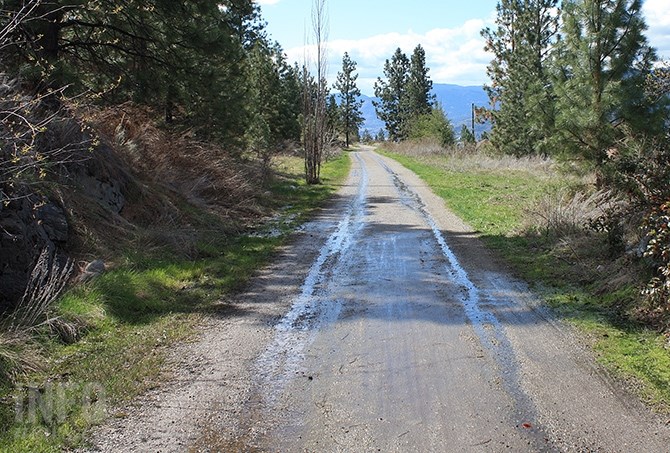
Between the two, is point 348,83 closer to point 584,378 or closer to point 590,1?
point 590,1

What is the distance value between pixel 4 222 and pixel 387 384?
14.9 feet

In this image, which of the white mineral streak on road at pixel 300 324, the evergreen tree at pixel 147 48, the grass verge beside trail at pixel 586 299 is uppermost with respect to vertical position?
the evergreen tree at pixel 147 48

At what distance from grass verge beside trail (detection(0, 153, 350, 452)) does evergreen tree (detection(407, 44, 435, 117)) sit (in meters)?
77.7

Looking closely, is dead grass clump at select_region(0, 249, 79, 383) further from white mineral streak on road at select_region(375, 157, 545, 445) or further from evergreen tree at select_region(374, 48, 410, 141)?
evergreen tree at select_region(374, 48, 410, 141)

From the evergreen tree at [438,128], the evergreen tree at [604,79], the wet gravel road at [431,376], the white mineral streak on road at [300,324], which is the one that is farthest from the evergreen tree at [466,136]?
the wet gravel road at [431,376]

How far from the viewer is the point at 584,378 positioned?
15.4ft

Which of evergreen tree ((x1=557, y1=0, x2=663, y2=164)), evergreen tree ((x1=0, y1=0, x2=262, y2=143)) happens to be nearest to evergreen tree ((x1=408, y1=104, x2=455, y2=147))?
evergreen tree ((x1=557, y1=0, x2=663, y2=164))

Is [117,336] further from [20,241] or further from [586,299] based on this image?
[586,299]

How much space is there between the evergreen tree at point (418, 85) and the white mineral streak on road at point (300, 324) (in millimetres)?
77348

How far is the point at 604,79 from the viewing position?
11.7m

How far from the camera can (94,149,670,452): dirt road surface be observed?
12.4ft

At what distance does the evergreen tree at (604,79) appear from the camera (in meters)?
11.2

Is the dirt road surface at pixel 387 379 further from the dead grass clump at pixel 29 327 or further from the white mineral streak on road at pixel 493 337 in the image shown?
the dead grass clump at pixel 29 327

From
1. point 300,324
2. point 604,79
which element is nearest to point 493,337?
point 300,324
